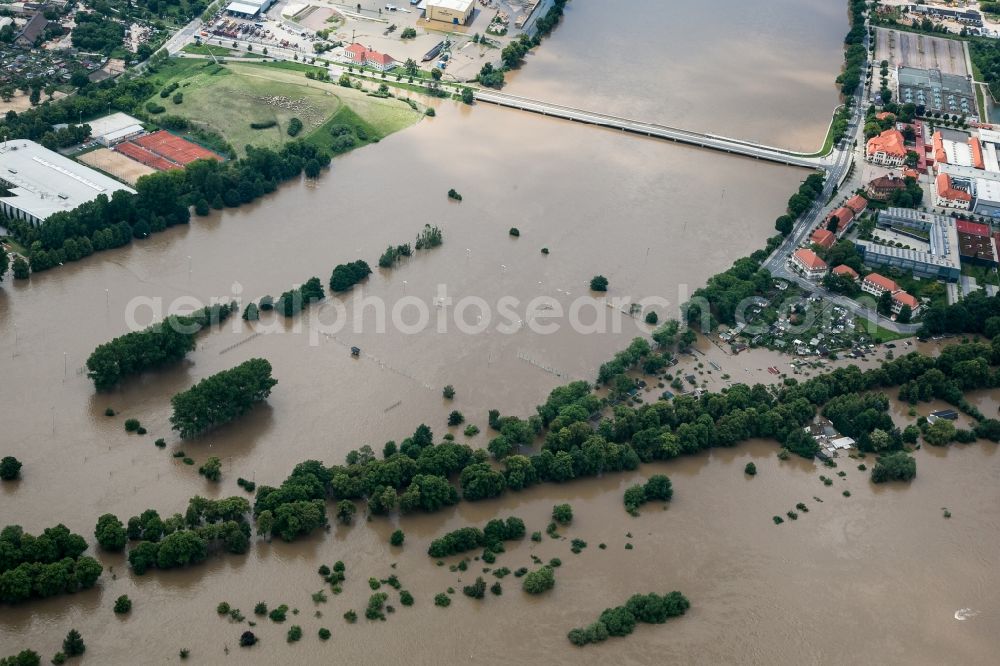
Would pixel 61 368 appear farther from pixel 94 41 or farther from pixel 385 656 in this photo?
pixel 94 41

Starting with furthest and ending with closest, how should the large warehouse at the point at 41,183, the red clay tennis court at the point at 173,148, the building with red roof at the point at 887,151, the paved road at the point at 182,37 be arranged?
the paved road at the point at 182,37, the building with red roof at the point at 887,151, the red clay tennis court at the point at 173,148, the large warehouse at the point at 41,183

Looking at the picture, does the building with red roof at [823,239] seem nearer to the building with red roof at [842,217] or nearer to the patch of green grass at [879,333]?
the building with red roof at [842,217]

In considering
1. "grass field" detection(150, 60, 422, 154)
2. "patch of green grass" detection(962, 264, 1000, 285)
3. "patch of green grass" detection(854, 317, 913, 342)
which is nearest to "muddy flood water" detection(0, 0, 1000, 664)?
"patch of green grass" detection(854, 317, 913, 342)

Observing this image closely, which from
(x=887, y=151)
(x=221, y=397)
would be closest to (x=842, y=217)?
(x=887, y=151)

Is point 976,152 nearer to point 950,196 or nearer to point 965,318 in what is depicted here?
point 950,196

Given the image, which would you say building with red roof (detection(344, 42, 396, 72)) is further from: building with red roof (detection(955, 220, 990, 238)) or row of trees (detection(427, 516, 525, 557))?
row of trees (detection(427, 516, 525, 557))

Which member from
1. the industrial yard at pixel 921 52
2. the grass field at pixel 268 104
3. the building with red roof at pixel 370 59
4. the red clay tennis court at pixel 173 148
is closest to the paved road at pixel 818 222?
the industrial yard at pixel 921 52
